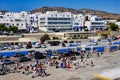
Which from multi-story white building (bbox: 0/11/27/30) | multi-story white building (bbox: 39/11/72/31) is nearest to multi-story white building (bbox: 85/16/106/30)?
multi-story white building (bbox: 39/11/72/31)

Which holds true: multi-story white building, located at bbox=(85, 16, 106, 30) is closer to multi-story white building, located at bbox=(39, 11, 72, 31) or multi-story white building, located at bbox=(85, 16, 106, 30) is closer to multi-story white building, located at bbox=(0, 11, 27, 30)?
multi-story white building, located at bbox=(39, 11, 72, 31)

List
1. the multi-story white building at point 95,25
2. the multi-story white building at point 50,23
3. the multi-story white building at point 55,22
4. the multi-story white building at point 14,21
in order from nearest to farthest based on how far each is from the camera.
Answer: the multi-story white building at point 14,21
the multi-story white building at point 50,23
the multi-story white building at point 55,22
the multi-story white building at point 95,25

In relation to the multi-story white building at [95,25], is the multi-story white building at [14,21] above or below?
above

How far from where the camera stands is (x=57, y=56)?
36.2 metres

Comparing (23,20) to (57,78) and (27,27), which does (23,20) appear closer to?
(27,27)

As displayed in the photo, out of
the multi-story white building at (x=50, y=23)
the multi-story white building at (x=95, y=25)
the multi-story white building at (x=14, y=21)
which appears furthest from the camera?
the multi-story white building at (x=95, y=25)

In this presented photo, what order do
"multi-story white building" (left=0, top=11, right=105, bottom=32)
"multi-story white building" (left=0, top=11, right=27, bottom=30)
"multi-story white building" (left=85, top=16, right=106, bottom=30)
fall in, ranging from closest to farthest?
"multi-story white building" (left=0, top=11, right=27, bottom=30), "multi-story white building" (left=0, top=11, right=105, bottom=32), "multi-story white building" (left=85, top=16, right=106, bottom=30)

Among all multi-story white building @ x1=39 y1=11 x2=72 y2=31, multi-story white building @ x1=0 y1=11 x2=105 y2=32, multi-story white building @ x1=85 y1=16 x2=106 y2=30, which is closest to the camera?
multi-story white building @ x1=0 y1=11 x2=105 y2=32

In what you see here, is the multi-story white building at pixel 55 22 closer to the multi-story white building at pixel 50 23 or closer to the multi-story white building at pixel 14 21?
the multi-story white building at pixel 50 23

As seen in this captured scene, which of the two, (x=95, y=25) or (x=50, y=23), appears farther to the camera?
(x=95, y=25)

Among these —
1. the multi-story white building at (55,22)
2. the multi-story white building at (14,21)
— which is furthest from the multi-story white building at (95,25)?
the multi-story white building at (14,21)

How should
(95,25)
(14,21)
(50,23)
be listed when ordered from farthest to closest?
(95,25)
(50,23)
(14,21)

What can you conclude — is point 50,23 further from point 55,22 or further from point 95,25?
point 95,25

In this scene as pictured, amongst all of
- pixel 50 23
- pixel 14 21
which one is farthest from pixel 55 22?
pixel 14 21
